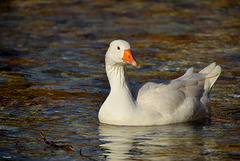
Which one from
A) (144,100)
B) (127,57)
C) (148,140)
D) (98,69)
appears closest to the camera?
(148,140)

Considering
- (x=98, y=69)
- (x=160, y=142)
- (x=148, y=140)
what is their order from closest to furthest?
1. (x=160, y=142)
2. (x=148, y=140)
3. (x=98, y=69)

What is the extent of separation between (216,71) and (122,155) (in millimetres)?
3520

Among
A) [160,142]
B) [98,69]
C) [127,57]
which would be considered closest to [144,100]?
[127,57]

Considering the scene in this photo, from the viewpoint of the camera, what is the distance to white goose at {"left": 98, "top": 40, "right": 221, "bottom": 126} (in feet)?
27.2

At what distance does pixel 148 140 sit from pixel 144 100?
119cm

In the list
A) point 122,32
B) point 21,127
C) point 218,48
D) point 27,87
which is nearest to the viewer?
point 21,127

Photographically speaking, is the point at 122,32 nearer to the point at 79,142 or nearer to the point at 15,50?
the point at 15,50

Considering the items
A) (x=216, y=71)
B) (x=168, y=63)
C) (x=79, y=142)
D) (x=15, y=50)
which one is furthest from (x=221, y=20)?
(x=79, y=142)

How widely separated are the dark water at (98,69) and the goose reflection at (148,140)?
1 cm

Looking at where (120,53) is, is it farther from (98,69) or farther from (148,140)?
(98,69)

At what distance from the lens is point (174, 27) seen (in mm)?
18625

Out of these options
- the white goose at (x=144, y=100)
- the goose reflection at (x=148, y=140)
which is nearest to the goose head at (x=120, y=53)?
the white goose at (x=144, y=100)

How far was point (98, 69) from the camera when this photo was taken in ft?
42.2

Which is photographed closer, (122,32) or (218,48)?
(218,48)
